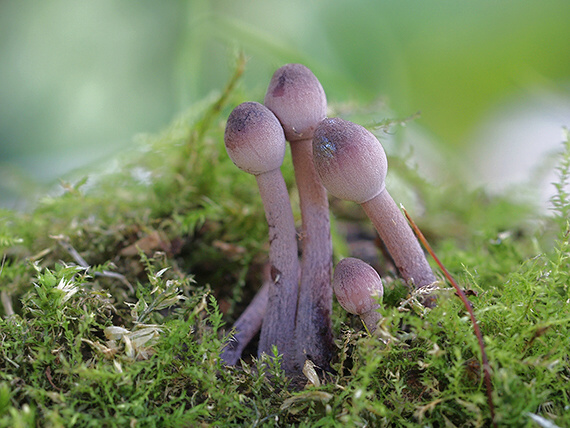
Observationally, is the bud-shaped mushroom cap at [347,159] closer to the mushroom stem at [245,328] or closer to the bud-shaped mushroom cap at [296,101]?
the bud-shaped mushroom cap at [296,101]

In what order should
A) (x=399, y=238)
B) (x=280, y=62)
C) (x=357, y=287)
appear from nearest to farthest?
(x=357, y=287) < (x=399, y=238) < (x=280, y=62)

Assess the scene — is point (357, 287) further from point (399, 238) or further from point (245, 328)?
point (245, 328)

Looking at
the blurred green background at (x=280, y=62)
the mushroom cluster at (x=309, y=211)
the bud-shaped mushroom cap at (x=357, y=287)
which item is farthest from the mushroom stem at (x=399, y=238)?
the blurred green background at (x=280, y=62)

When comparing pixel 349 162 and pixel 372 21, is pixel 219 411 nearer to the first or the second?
pixel 349 162

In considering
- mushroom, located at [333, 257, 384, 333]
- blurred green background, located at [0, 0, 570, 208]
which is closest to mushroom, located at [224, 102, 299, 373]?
mushroom, located at [333, 257, 384, 333]

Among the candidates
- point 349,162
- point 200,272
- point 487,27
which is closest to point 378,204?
point 349,162

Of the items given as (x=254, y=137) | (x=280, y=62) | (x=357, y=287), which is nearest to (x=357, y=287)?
(x=357, y=287)
